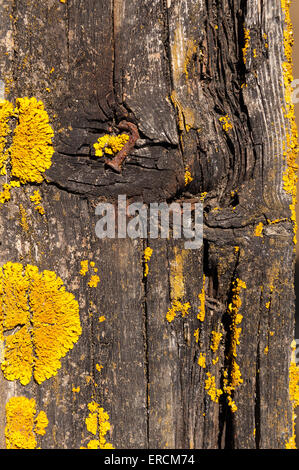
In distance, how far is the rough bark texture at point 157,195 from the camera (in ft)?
4.16

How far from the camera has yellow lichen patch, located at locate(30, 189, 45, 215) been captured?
1.28 meters

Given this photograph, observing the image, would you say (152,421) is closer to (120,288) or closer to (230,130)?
(120,288)

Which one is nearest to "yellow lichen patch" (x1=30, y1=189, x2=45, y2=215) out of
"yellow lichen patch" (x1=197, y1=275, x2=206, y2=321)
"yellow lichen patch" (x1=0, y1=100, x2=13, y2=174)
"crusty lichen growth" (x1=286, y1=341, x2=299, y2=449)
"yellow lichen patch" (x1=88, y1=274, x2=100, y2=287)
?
"yellow lichen patch" (x1=0, y1=100, x2=13, y2=174)

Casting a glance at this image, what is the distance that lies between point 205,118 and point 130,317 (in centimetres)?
69

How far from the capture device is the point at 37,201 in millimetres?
1278

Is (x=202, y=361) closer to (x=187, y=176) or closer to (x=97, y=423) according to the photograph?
(x=97, y=423)

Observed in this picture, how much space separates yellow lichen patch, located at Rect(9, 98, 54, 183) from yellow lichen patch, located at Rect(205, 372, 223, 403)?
34.1 inches

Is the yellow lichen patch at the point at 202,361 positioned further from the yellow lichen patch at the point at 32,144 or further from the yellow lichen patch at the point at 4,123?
the yellow lichen patch at the point at 4,123

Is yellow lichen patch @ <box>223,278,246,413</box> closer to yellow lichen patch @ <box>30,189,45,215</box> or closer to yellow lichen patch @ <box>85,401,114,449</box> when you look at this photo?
yellow lichen patch @ <box>85,401,114,449</box>

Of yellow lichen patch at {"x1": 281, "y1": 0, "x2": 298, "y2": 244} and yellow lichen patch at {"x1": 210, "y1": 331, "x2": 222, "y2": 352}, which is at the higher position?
yellow lichen patch at {"x1": 281, "y1": 0, "x2": 298, "y2": 244}

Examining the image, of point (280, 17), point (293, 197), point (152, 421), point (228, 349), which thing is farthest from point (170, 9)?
point (152, 421)

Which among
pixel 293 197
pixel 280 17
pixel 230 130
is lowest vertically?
pixel 293 197

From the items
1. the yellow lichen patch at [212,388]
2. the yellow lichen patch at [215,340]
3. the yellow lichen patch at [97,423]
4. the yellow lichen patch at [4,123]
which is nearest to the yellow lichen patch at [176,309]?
the yellow lichen patch at [215,340]

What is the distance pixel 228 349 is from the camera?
137 centimetres
